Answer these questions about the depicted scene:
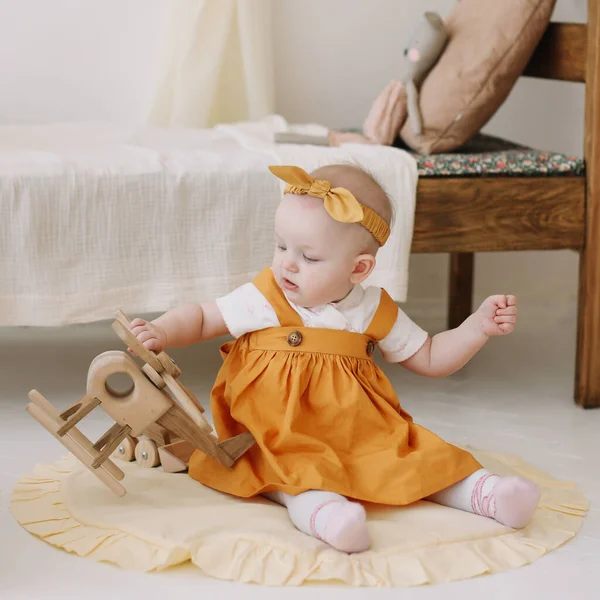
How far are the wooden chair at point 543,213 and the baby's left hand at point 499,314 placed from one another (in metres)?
0.43

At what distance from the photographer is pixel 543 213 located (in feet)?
5.81

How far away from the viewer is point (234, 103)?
2451mm

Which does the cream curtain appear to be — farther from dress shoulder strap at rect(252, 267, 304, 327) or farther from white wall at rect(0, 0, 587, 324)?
dress shoulder strap at rect(252, 267, 304, 327)

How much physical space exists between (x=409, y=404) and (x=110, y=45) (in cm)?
127

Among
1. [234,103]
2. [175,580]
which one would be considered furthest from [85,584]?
[234,103]

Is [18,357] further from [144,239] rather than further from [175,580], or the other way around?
[175,580]

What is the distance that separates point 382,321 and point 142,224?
0.51 metres

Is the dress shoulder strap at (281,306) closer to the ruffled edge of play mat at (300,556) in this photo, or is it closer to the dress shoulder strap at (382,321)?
the dress shoulder strap at (382,321)

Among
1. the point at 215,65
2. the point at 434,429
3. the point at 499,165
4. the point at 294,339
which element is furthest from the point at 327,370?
the point at 215,65

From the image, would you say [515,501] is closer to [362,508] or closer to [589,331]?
[362,508]

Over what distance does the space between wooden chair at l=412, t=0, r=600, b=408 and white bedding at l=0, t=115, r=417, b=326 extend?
0.07 meters

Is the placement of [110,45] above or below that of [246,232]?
above

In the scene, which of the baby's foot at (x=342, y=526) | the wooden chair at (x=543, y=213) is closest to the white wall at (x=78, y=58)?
the wooden chair at (x=543, y=213)

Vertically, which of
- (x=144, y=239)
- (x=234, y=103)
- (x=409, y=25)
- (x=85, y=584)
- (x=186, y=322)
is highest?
(x=409, y=25)
